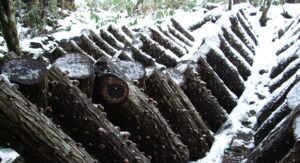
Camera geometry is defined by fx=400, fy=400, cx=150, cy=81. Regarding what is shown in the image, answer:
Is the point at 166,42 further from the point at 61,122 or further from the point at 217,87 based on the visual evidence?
the point at 61,122

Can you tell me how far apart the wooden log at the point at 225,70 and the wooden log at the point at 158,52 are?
18.5 inches

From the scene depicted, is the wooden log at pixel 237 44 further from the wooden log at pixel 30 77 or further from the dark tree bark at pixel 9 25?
the wooden log at pixel 30 77

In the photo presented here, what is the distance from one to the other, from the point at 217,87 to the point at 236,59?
113 centimetres

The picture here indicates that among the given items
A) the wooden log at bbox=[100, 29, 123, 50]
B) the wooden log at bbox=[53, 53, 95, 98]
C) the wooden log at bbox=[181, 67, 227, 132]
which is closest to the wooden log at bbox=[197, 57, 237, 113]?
the wooden log at bbox=[181, 67, 227, 132]

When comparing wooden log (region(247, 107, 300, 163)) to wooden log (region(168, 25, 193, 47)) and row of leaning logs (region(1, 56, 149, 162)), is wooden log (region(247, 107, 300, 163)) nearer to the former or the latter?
row of leaning logs (region(1, 56, 149, 162))

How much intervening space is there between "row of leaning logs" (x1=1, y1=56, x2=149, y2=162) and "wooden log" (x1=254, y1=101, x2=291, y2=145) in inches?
53.4

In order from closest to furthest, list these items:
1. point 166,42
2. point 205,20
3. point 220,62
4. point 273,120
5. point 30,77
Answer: point 30,77, point 273,120, point 220,62, point 166,42, point 205,20

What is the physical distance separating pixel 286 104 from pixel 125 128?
139 cm

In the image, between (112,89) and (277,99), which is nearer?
(112,89)

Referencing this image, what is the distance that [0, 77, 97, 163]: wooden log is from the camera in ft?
7.57

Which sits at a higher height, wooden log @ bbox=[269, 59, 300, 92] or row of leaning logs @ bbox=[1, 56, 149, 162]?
row of leaning logs @ bbox=[1, 56, 149, 162]

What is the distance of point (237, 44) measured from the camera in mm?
6324

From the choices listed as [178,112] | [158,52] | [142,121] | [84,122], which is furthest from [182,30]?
[84,122]

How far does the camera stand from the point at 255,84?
576 centimetres
